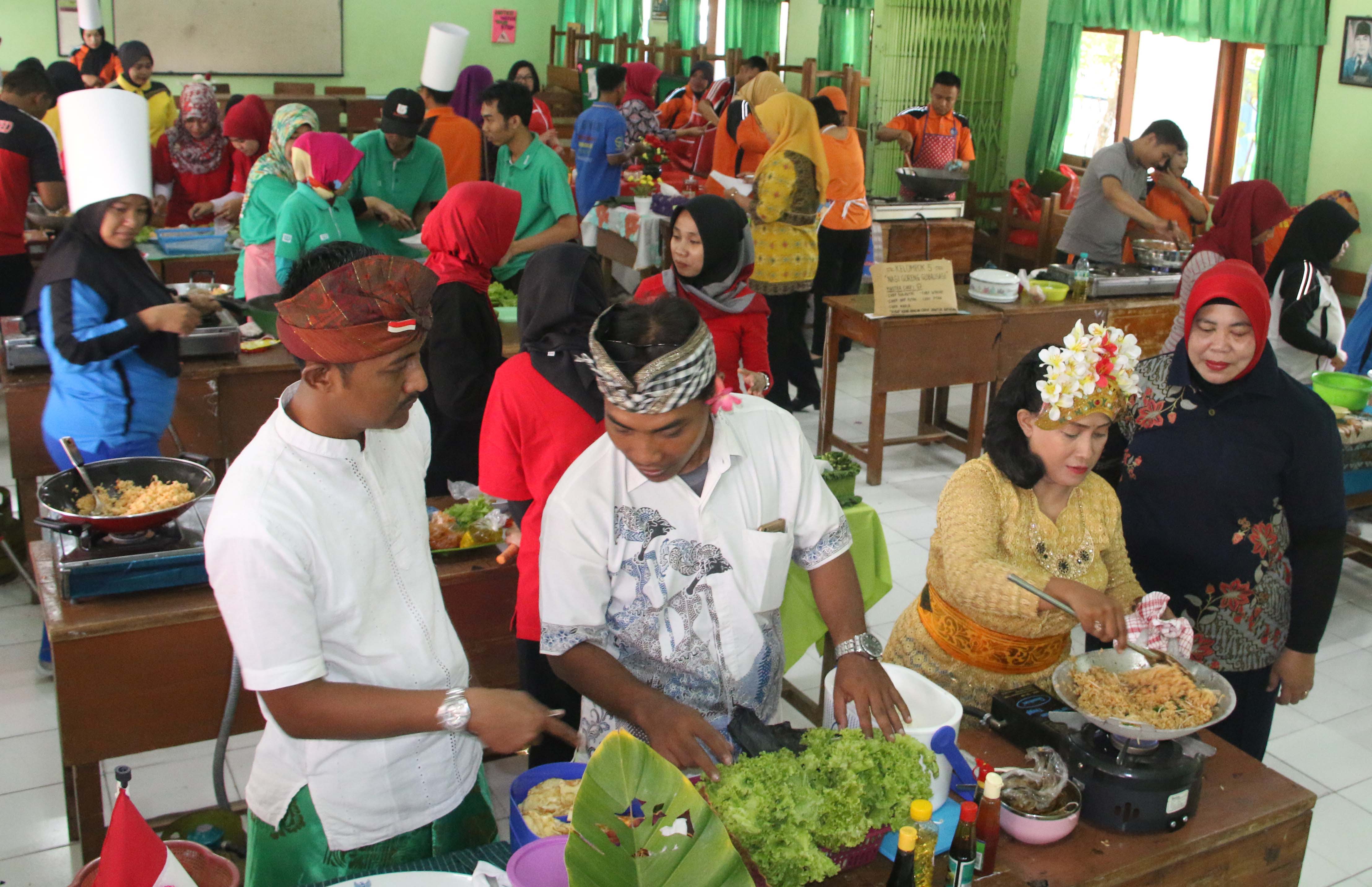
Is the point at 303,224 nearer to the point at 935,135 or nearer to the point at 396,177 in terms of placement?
the point at 396,177

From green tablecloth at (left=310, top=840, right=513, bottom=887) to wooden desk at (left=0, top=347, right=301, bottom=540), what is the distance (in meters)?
2.56

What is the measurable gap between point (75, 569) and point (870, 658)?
4.95 ft

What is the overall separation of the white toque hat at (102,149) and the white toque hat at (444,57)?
2.89 metres

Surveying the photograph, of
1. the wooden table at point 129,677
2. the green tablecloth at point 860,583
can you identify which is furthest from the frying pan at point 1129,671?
the wooden table at point 129,677

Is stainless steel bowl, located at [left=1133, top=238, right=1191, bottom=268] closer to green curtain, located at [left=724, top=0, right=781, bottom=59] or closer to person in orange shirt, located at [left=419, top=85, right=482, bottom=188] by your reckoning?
person in orange shirt, located at [left=419, top=85, right=482, bottom=188]

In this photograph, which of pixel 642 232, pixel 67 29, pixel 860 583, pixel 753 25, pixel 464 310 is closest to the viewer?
pixel 860 583

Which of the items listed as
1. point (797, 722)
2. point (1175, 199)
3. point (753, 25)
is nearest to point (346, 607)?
point (797, 722)

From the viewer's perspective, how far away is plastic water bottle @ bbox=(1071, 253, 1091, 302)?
5.37 m

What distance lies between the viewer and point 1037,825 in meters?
1.63

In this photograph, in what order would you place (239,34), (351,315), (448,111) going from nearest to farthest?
(351,315) < (448,111) < (239,34)

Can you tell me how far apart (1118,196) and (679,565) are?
179 inches

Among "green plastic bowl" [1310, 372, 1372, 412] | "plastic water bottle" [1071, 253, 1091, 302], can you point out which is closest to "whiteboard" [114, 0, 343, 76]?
"plastic water bottle" [1071, 253, 1091, 302]

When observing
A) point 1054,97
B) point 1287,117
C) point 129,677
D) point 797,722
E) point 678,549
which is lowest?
point 797,722

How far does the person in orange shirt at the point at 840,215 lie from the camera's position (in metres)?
5.93
